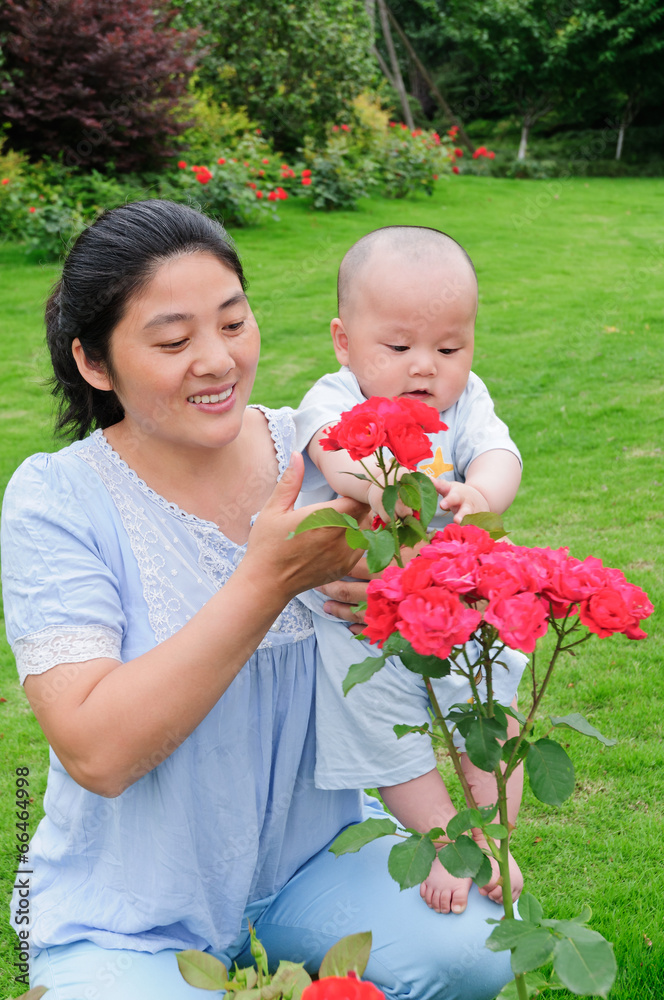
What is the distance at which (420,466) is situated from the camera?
2025mm

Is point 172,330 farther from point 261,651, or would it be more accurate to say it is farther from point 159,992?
point 159,992

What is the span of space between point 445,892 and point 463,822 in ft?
2.54

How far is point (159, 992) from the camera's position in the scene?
166 cm

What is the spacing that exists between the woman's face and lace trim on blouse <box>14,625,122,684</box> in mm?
445

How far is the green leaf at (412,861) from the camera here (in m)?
1.22

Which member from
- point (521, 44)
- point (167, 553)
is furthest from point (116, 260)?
point (521, 44)

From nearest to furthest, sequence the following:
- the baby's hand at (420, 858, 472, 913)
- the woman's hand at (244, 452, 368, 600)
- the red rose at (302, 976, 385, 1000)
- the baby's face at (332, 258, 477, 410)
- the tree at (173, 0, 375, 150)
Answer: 1. the red rose at (302, 976, 385, 1000)
2. the woman's hand at (244, 452, 368, 600)
3. the baby's hand at (420, 858, 472, 913)
4. the baby's face at (332, 258, 477, 410)
5. the tree at (173, 0, 375, 150)

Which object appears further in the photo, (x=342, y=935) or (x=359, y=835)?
(x=342, y=935)

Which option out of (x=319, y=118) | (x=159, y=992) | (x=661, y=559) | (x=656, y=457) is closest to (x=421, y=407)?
(x=159, y=992)

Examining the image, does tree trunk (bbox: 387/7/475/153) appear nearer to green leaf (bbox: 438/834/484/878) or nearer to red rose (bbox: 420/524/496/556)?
red rose (bbox: 420/524/496/556)

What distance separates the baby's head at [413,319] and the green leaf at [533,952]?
1218mm

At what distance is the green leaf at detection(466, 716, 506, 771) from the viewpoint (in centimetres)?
117

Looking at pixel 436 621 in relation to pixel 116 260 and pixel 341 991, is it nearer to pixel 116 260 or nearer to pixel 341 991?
pixel 341 991

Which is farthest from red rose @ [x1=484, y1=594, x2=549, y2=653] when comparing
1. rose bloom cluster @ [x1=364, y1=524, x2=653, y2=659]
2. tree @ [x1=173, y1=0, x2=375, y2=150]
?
tree @ [x1=173, y1=0, x2=375, y2=150]
